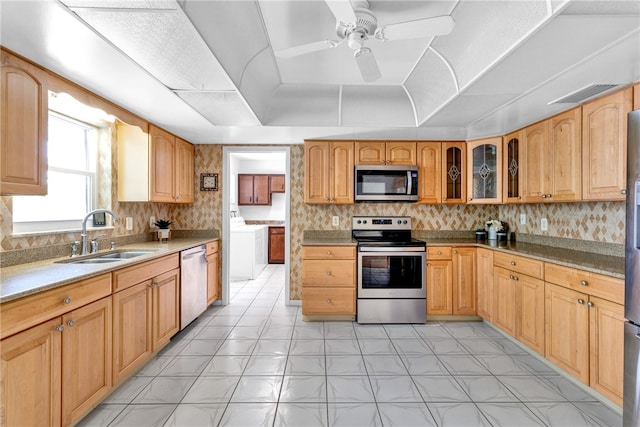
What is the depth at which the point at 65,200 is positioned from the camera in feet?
8.18

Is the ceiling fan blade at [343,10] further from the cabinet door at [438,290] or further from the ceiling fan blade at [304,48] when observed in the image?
the cabinet door at [438,290]

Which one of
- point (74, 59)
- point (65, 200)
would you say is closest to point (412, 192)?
point (74, 59)

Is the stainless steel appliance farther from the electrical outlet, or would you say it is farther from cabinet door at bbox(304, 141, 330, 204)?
cabinet door at bbox(304, 141, 330, 204)

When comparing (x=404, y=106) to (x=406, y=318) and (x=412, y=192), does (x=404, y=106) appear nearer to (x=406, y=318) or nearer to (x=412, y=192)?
(x=412, y=192)

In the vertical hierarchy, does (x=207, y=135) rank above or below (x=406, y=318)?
above

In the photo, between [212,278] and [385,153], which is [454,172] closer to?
[385,153]

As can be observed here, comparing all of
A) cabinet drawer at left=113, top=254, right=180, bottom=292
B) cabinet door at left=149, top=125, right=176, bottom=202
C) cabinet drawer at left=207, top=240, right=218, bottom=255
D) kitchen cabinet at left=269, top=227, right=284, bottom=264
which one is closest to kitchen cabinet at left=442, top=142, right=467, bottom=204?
cabinet drawer at left=207, top=240, right=218, bottom=255

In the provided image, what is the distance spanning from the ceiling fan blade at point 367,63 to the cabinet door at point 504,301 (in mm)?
2235

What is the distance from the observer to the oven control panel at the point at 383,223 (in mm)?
3889

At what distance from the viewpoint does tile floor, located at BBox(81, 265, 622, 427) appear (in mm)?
1834

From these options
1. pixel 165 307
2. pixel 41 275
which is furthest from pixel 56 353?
pixel 165 307

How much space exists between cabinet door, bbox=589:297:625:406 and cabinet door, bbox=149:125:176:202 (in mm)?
3750

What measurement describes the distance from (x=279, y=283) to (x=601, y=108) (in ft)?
15.0

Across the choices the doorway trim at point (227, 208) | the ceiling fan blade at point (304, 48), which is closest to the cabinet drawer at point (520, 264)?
the ceiling fan blade at point (304, 48)
